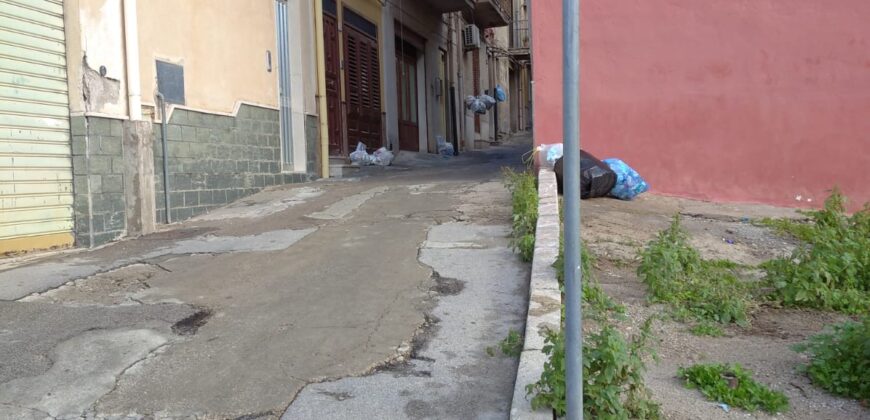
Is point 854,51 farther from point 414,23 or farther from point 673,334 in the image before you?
point 414,23

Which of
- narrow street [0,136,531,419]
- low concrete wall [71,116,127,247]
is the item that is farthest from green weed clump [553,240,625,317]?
low concrete wall [71,116,127,247]

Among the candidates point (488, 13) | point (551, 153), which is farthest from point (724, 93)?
point (488, 13)

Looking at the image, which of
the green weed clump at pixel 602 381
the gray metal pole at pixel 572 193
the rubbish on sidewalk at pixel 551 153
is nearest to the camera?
the gray metal pole at pixel 572 193

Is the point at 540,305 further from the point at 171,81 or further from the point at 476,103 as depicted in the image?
the point at 476,103

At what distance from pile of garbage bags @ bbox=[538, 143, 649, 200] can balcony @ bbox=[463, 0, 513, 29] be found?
40.4ft

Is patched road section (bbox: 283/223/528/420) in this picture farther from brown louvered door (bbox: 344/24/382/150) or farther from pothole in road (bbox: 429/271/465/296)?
brown louvered door (bbox: 344/24/382/150)

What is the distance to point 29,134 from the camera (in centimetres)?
622

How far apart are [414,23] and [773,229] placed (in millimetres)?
11522

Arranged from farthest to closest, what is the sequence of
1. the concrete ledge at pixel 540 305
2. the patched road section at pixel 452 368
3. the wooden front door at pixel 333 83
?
1. the wooden front door at pixel 333 83
2. the patched road section at pixel 452 368
3. the concrete ledge at pixel 540 305

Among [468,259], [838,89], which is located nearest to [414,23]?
[838,89]

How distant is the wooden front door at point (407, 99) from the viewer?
53.8ft

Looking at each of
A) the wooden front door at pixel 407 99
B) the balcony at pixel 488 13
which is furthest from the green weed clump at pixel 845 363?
the balcony at pixel 488 13

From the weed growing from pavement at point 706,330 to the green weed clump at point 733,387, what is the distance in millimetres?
658

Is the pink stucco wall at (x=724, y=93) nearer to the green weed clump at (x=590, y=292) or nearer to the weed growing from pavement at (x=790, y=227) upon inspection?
the weed growing from pavement at (x=790, y=227)
